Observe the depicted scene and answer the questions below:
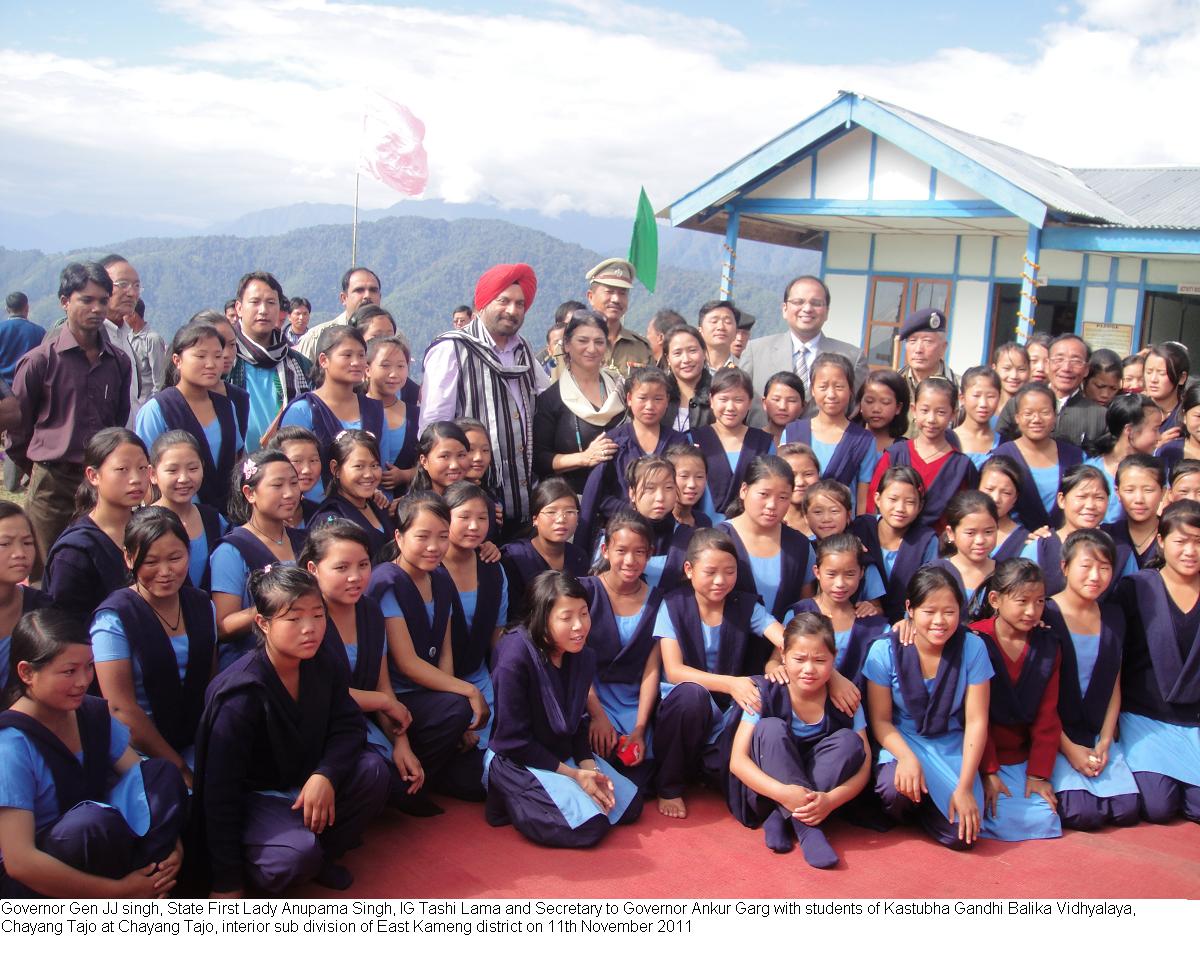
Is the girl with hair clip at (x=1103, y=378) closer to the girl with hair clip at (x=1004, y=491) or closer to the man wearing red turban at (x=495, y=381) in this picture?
the girl with hair clip at (x=1004, y=491)

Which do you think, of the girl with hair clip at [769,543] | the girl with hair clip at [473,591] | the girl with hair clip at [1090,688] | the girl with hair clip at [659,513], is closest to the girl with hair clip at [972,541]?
the girl with hair clip at [1090,688]

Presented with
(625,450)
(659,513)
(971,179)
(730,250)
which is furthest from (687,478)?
(730,250)

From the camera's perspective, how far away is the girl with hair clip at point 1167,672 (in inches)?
157

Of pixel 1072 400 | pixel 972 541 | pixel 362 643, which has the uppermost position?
pixel 1072 400

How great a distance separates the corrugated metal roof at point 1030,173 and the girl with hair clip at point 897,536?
6.63m

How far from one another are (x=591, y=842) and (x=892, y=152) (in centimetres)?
950

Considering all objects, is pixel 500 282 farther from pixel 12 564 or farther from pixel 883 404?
pixel 12 564

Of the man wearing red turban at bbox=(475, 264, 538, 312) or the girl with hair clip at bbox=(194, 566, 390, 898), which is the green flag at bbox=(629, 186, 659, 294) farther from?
the girl with hair clip at bbox=(194, 566, 390, 898)

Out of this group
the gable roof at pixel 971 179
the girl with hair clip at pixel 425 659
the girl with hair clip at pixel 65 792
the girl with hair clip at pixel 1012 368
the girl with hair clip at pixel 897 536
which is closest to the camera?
the girl with hair clip at pixel 65 792

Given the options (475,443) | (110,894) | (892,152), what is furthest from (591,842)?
(892,152)

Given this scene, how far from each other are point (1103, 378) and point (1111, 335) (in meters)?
7.56

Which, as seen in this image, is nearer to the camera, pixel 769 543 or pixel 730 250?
pixel 769 543

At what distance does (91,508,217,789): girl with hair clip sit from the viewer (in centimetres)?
319

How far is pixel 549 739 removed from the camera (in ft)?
12.3
